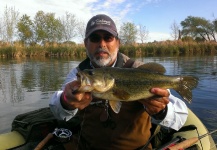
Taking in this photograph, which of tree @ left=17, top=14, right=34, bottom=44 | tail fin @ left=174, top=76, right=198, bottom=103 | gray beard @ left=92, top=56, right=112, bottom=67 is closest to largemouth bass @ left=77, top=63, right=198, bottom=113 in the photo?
tail fin @ left=174, top=76, right=198, bottom=103

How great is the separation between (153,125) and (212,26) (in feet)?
182

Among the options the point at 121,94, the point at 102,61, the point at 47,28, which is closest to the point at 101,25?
the point at 102,61

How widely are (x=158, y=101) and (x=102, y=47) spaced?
1020 millimetres

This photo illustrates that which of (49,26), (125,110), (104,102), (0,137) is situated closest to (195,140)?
(125,110)

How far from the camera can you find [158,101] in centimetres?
254

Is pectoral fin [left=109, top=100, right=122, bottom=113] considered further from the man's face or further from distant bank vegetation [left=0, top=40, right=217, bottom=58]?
distant bank vegetation [left=0, top=40, right=217, bottom=58]

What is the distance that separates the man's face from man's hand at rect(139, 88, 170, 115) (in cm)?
83

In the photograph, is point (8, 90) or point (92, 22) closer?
point (92, 22)

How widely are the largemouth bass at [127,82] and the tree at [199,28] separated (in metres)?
55.1

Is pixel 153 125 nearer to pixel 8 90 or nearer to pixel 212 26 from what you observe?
pixel 8 90

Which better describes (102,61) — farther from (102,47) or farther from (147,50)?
(147,50)

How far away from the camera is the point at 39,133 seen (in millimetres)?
3902

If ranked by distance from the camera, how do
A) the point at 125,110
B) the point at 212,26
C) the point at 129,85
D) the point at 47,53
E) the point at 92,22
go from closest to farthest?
1. the point at 129,85
2. the point at 125,110
3. the point at 92,22
4. the point at 47,53
5. the point at 212,26

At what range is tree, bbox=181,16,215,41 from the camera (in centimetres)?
5394
